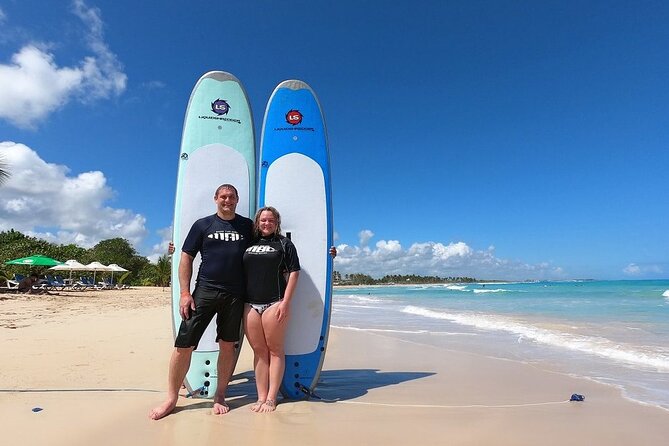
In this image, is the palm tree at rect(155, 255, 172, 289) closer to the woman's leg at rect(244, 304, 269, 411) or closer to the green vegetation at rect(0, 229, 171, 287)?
the green vegetation at rect(0, 229, 171, 287)

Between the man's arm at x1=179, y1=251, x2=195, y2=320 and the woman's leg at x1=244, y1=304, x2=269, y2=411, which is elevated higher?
the man's arm at x1=179, y1=251, x2=195, y2=320

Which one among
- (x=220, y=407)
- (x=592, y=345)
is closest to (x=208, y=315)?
(x=220, y=407)

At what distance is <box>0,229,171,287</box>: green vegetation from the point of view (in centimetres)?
2906

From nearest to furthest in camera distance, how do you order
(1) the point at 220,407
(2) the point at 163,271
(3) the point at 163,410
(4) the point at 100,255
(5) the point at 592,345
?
(3) the point at 163,410, (1) the point at 220,407, (5) the point at 592,345, (2) the point at 163,271, (4) the point at 100,255

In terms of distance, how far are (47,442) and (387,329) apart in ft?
22.0

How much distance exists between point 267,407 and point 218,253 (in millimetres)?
1087

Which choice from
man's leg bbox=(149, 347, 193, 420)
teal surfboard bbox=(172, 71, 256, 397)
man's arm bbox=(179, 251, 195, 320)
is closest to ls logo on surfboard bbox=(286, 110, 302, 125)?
teal surfboard bbox=(172, 71, 256, 397)

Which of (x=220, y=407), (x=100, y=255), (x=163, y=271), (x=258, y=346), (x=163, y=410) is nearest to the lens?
(x=163, y=410)

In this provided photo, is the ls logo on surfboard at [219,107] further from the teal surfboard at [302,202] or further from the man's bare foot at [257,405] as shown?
the man's bare foot at [257,405]

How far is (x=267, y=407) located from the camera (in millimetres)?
2748

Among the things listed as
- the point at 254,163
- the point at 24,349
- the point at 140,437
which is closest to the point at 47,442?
the point at 140,437

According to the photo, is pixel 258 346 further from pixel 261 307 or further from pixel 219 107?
pixel 219 107

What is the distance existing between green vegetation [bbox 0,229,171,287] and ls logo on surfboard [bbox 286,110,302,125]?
27022mm

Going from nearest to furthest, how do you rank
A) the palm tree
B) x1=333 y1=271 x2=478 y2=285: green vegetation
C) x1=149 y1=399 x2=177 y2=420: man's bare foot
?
x1=149 y1=399 x2=177 y2=420: man's bare foot < the palm tree < x1=333 y1=271 x2=478 y2=285: green vegetation
